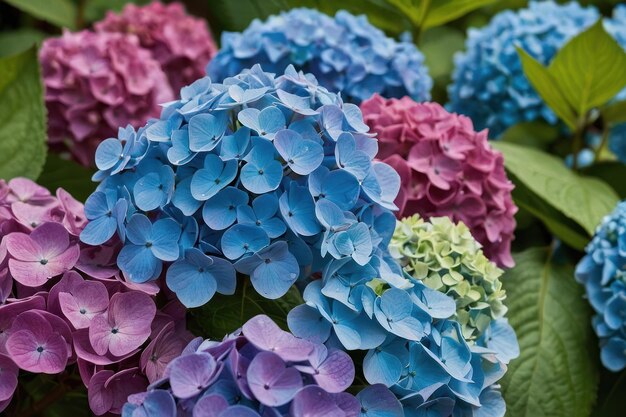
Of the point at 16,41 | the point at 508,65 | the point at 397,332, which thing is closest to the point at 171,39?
the point at 16,41

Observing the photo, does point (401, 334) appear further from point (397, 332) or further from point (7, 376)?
point (7, 376)

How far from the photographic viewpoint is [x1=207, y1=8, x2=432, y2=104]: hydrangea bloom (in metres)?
1.16

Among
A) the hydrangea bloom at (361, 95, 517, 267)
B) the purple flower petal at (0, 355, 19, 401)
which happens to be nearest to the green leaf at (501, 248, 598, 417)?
A: the hydrangea bloom at (361, 95, 517, 267)

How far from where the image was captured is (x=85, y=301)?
74cm

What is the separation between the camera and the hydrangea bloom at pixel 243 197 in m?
0.72

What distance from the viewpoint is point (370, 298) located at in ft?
2.39

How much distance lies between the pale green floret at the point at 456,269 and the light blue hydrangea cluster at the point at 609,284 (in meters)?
0.23

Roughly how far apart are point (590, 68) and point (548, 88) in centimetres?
7

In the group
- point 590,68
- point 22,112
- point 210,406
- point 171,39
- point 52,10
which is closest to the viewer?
point 210,406

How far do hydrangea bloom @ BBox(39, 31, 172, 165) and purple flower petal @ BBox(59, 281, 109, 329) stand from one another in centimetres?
64

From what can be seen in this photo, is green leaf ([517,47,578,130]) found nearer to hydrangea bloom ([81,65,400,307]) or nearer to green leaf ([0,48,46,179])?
hydrangea bloom ([81,65,400,307])

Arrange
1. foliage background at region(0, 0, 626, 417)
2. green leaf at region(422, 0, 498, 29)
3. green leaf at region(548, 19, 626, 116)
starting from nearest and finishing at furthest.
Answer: foliage background at region(0, 0, 626, 417) → green leaf at region(548, 19, 626, 116) → green leaf at region(422, 0, 498, 29)

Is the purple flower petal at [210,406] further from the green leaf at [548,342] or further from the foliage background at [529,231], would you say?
the green leaf at [548,342]

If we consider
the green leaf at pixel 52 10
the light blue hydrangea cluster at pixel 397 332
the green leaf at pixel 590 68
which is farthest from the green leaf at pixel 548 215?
the green leaf at pixel 52 10
